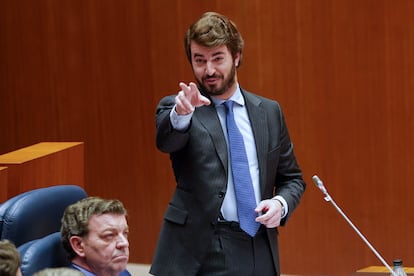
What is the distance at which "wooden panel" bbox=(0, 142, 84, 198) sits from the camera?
5.75ft

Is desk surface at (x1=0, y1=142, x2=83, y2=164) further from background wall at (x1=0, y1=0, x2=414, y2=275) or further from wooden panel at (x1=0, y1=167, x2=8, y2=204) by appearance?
background wall at (x1=0, y1=0, x2=414, y2=275)

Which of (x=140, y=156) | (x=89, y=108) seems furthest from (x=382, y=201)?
(x=89, y=108)

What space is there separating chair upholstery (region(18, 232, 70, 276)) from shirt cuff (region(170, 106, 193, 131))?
9.4 inches

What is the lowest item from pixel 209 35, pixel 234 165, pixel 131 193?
pixel 131 193

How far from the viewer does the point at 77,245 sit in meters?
1.41

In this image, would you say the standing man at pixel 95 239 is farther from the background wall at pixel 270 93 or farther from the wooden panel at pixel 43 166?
the background wall at pixel 270 93

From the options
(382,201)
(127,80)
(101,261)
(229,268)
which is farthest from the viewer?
(127,80)

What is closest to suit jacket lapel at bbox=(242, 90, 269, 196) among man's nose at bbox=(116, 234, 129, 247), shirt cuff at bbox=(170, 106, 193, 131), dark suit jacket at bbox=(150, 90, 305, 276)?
dark suit jacket at bbox=(150, 90, 305, 276)

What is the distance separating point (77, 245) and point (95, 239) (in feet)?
0.09

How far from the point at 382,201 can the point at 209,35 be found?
3.97ft

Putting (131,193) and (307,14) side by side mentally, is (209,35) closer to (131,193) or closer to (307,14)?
(307,14)

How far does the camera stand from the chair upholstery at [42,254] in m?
1.36

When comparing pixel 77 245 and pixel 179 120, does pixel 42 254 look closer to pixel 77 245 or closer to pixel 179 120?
pixel 77 245

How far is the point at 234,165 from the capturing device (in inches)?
60.8
